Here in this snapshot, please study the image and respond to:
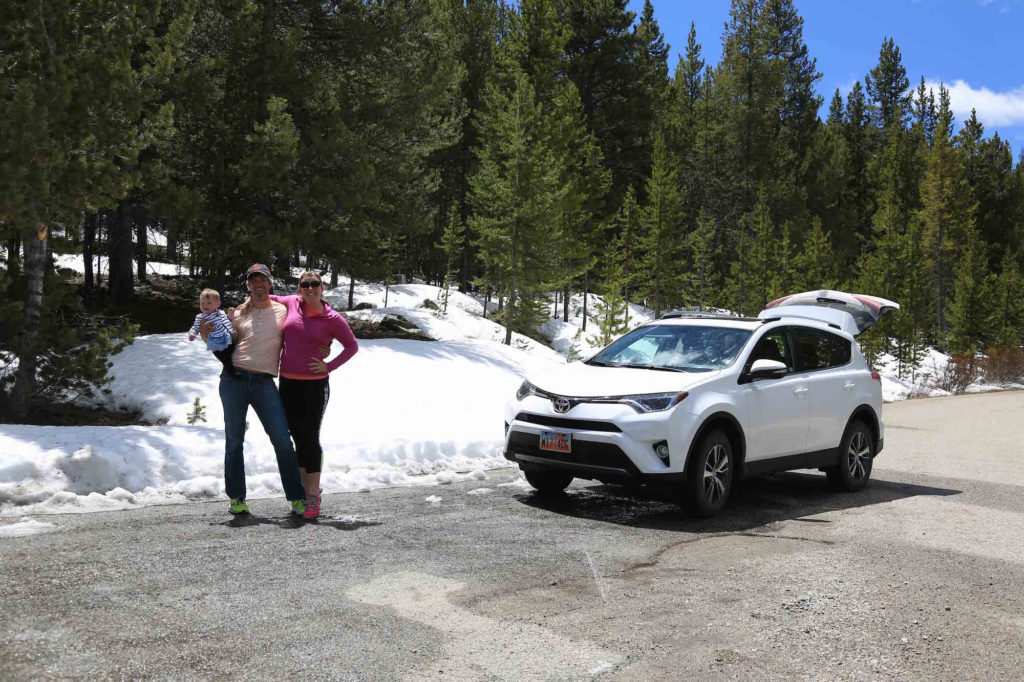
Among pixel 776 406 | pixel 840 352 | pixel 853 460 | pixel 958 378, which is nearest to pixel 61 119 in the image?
pixel 776 406

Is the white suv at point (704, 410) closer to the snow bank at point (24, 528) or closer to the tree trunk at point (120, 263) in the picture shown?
the snow bank at point (24, 528)

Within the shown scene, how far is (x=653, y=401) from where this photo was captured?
7.64 m

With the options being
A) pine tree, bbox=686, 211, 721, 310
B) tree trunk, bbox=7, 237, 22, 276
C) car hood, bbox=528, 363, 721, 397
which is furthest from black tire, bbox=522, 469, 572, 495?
pine tree, bbox=686, 211, 721, 310

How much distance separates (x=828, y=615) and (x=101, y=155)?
990cm

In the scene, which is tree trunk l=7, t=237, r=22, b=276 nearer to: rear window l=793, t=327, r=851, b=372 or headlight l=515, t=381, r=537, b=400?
headlight l=515, t=381, r=537, b=400

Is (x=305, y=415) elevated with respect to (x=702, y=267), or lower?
lower

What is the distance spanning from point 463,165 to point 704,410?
40.1 meters

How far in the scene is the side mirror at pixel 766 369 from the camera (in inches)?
325

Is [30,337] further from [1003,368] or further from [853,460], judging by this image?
[1003,368]

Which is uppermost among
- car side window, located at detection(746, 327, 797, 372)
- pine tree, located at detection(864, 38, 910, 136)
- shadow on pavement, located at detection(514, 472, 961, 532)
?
pine tree, located at detection(864, 38, 910, 136)

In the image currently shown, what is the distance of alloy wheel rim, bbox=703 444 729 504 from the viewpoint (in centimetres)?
A: 790

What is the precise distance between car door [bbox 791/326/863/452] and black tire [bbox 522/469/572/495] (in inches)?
102

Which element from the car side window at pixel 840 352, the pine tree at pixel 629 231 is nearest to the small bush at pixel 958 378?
the pine tree at pixel 629 231

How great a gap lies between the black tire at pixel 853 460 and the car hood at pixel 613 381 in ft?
8.15
